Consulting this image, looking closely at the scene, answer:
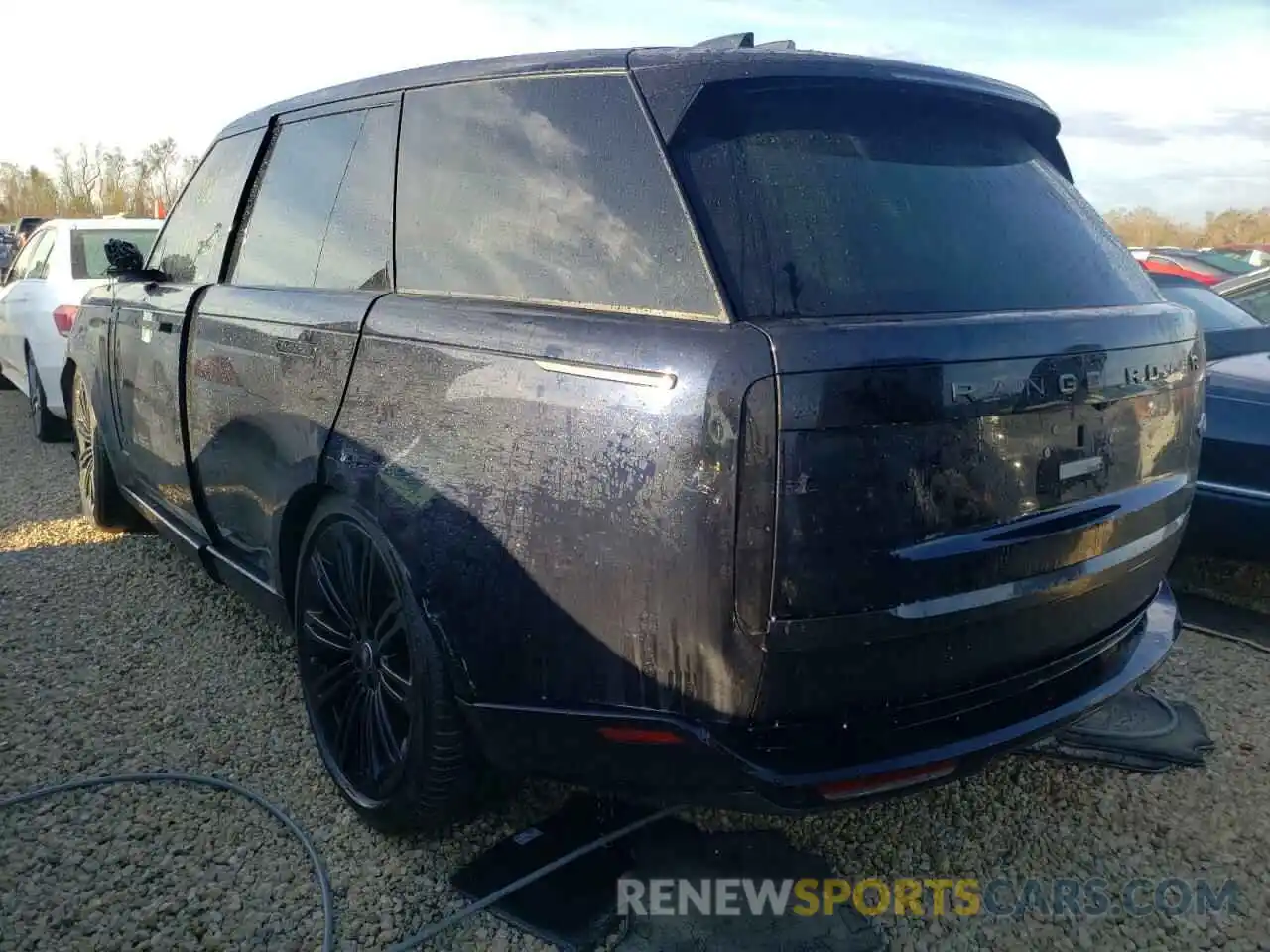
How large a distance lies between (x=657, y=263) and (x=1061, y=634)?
1164mm

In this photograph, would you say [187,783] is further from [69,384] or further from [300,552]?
[69,384]

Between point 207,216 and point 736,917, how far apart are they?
A: 3.11 m

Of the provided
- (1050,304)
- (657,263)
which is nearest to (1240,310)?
(1050,304)

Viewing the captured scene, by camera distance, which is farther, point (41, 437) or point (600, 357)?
point (41, 437)


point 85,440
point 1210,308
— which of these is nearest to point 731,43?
point 1210,308

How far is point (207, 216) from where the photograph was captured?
12.6 ft

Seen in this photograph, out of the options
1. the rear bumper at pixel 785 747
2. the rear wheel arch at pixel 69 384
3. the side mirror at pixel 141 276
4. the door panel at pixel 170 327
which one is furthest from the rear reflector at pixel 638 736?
the rear wheel arch at pixel 69 384

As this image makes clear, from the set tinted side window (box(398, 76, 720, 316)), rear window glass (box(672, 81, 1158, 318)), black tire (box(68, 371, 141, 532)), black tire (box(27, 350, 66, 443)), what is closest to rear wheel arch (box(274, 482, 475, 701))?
tinted side window (box(398, 76, 720, 316))

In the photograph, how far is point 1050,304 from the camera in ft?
7.07

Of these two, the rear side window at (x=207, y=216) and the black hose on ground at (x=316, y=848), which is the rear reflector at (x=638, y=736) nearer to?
the black hose on ground at (x=316, y=848)

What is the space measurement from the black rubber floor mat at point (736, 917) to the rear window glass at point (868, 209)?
1.35m

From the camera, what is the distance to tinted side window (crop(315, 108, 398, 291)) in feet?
8.67

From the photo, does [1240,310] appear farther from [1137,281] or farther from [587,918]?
[587,918]

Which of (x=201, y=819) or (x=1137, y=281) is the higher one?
(x=1137, y=281)
